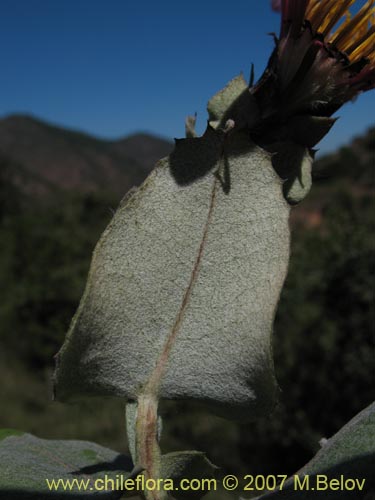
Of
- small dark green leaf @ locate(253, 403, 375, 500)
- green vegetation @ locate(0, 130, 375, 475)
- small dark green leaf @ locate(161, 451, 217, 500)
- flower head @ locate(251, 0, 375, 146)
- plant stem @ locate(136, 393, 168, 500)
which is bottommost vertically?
green vegetation @ locate(0, 130, 375, 475)

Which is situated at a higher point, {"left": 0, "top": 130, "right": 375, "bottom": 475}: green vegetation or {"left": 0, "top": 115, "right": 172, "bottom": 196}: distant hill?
{"left": 0, "top": 115, "right": 172, "bottom": 196}: distant hill

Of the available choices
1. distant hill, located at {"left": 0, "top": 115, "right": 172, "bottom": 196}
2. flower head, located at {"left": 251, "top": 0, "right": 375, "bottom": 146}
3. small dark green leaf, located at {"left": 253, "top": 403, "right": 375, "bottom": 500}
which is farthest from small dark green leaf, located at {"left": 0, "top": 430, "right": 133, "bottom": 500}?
distant hill, located at {"left": 0, "top": 115, "right": 172, "bottom": 196}

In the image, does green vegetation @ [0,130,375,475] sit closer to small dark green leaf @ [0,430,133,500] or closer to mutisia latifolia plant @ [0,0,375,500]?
small dark green leaf @ [0,430,133,500]

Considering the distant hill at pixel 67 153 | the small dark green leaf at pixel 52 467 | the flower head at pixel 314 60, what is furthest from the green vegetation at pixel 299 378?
the distant hill at pixel 67 153

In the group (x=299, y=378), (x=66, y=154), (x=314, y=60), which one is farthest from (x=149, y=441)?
(x=66, y=154)

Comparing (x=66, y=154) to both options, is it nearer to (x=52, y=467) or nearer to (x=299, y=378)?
(x=299, y=378)

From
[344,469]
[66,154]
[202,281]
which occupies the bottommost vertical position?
[344,469]

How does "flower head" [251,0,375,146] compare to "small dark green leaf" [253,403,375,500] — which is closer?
"small dark green leaf" [253,403,375,500]
